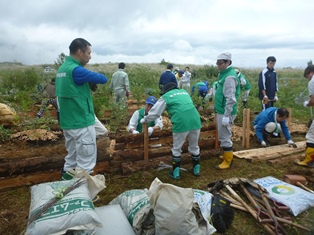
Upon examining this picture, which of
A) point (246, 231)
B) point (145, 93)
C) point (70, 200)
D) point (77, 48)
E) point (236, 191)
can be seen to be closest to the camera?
point (70, 200)

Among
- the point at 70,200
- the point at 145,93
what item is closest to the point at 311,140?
the point at 70,200

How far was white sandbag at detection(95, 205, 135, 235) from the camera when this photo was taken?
222cm

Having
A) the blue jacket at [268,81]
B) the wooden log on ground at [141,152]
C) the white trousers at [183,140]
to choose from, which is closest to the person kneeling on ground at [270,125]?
the blue jacket at [268,81]

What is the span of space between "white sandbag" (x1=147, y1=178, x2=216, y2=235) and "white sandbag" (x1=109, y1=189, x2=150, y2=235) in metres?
0.13

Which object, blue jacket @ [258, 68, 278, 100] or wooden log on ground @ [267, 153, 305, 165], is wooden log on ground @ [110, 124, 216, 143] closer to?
wooden log on ground @ [267, 153, 305, 165]

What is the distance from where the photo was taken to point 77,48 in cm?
325

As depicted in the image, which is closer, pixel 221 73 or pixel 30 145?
pixel 221 73

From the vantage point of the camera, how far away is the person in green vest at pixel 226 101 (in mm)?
4480

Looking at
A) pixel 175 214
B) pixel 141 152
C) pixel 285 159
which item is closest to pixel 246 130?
pixel 285 159

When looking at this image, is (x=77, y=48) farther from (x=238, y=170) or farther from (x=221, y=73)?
(x=238, y=170)

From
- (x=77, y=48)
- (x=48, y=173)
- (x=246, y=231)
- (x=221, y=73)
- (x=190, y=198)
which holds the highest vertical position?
(x=77, y=48)

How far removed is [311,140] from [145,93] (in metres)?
8.74

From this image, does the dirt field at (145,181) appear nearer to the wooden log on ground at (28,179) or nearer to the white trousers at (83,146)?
the wooden log on ground at (28,179)

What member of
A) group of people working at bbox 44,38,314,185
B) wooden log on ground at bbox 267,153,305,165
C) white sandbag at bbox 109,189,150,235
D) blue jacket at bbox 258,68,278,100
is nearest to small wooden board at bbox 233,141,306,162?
wooden log on ground at bbox 267,153,305,165
